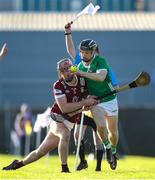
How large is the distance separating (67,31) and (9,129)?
1923 cm

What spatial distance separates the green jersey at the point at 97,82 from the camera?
54.1ft


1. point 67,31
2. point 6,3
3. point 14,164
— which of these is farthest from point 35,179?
point 6,3

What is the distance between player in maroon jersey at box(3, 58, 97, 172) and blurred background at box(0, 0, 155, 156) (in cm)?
1803

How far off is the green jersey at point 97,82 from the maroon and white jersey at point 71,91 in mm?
384

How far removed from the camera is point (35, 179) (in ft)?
47.6

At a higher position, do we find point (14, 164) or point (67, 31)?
point (67, 31)

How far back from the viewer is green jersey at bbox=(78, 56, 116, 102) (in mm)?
16500

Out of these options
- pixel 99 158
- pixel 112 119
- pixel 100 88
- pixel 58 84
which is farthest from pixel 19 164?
pixel 112 119

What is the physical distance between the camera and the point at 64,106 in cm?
1579

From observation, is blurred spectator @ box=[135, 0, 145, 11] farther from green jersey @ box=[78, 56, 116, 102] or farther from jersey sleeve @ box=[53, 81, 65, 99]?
jersey sleeve @ box=[53, 81, 65, 99]

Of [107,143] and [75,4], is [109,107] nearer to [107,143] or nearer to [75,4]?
[107,143]

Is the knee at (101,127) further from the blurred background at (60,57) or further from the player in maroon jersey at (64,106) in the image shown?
the blurred background at (60,57)

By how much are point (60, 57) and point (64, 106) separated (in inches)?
1158

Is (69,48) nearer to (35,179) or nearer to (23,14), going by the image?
(35,179)
